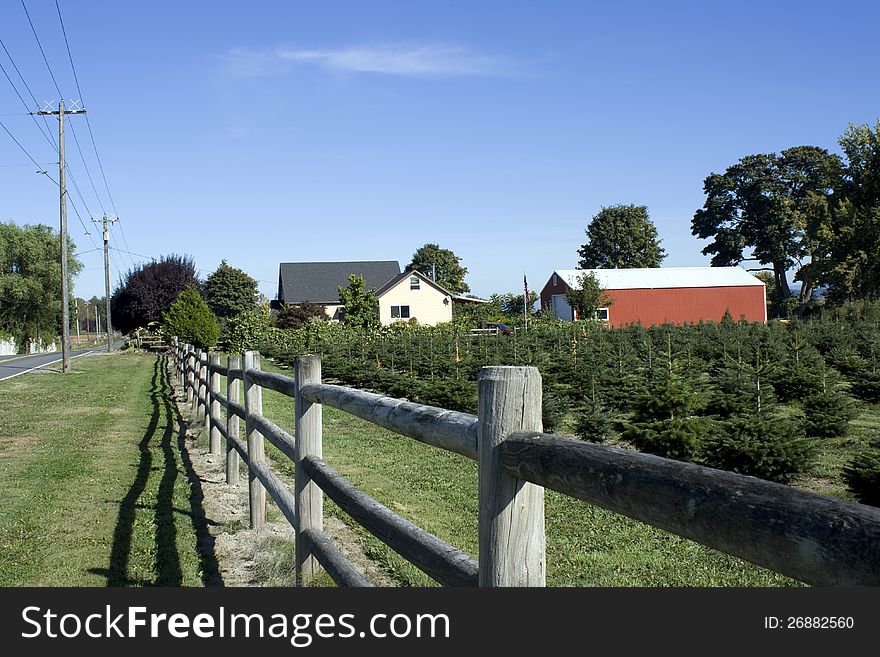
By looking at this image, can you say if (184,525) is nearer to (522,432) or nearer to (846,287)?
(522,432)

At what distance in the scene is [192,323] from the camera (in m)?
39.8

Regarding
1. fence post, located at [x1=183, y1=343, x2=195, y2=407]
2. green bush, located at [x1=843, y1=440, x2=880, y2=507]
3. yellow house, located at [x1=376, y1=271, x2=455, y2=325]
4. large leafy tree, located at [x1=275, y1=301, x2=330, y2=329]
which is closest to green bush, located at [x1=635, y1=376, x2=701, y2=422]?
green bush, located at [x1=843, y1=440, x2=880, y2=507]

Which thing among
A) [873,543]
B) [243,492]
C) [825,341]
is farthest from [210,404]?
[825,341]

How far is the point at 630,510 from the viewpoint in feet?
5.51

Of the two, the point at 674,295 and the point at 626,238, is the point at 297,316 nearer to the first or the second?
the point at 674,295

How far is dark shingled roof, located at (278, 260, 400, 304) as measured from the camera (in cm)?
6894

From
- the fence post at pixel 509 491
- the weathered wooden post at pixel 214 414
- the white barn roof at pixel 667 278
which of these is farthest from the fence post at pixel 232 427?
the white barn roof at pixel 667 278

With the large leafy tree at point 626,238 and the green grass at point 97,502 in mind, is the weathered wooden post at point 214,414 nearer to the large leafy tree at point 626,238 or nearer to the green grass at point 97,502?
the green grass at point 97,502

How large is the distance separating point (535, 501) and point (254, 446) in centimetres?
497

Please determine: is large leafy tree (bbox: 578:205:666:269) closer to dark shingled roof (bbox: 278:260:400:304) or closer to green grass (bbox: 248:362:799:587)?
dark shingled roof (bbox: 278:260:400:304)

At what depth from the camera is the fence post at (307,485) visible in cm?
442

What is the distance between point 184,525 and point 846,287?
161ft

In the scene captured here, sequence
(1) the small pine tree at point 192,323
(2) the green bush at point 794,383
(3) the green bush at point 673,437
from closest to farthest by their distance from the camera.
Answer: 1. (3) the green bush at point 673,437
2. (2) the green bush at point 794,383
3. (1) the small pine tree at point 192,323

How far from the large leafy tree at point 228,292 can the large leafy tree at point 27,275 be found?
14.4 meters
